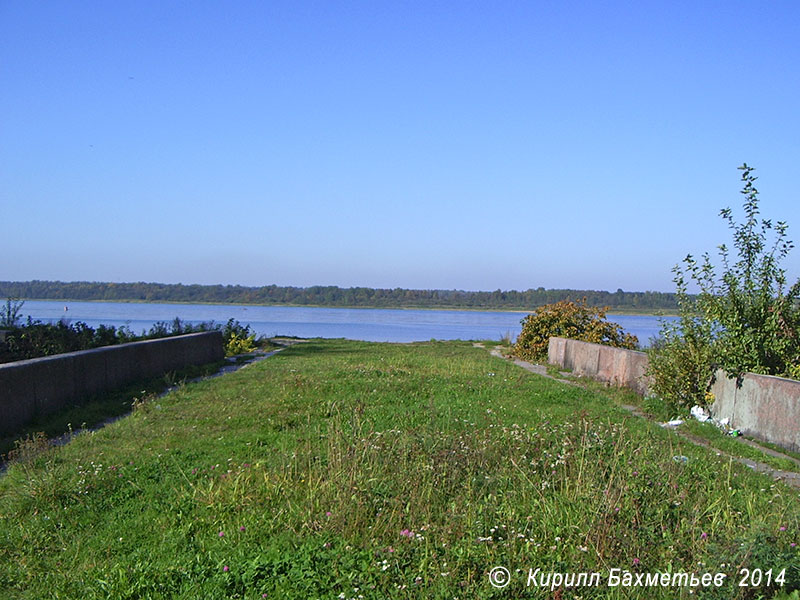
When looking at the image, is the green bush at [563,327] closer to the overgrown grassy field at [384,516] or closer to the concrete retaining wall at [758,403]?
the concrete retaining wall at [758,403]

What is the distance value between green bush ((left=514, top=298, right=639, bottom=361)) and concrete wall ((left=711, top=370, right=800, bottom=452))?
12.0 metres

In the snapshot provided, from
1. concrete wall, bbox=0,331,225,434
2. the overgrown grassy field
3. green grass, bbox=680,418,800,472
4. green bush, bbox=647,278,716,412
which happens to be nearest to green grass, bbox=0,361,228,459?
concrete wall, bbox=0,331,225,434

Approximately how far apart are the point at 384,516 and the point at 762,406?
6373 mm

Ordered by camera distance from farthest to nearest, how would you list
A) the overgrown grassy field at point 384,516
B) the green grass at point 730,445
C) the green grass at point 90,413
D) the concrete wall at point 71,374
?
the concrete wall at point 71,374
the green grass at point 90,413
the green grass at point 730,445
the overgrown grassy field at point 384,516

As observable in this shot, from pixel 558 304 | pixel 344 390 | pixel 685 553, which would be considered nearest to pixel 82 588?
pixel 685 553

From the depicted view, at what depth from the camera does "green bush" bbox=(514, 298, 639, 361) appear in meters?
22.8

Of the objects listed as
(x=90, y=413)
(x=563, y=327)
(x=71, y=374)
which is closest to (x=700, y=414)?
(x=90, y=413)

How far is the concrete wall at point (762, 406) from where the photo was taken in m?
8.83

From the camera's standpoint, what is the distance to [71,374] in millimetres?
11047

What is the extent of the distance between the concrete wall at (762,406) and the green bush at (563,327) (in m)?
12.0

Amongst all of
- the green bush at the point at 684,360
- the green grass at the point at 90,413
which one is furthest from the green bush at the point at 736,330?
the green grass at the point at 90,413

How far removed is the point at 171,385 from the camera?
14281 mm

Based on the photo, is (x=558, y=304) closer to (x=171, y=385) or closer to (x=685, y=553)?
(x=171, y=385)

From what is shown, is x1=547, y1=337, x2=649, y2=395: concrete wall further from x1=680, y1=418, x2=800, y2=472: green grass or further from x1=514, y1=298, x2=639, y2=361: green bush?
x1=680, y1=418, x2=800, y2=472: green grass
